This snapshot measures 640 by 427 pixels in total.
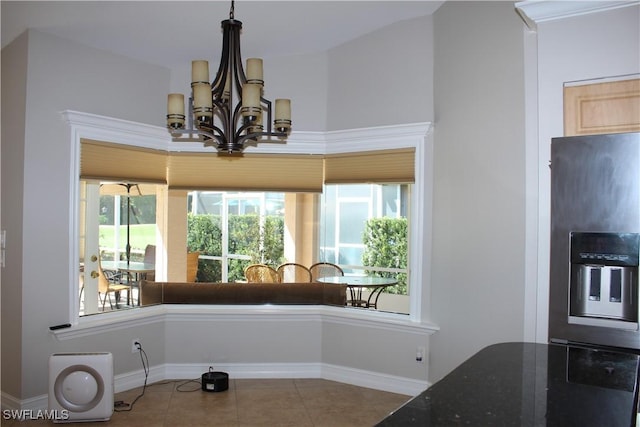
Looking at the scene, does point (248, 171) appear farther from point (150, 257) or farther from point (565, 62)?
point (565, 62)

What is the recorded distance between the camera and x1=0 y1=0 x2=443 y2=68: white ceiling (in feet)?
11.3

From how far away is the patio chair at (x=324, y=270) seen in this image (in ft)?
15.4

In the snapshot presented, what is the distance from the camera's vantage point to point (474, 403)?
4.40 feet

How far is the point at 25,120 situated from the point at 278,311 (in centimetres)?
246

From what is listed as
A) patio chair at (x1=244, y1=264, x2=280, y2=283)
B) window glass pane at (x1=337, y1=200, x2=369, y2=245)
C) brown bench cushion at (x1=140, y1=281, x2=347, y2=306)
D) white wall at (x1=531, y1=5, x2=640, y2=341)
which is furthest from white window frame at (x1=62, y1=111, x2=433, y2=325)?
white wall at (x1=531, y1=5, x2=640, y2=341)

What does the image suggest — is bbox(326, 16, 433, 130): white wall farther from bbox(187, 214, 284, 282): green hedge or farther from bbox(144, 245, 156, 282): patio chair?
bbox(144, 245, 156, 282): patio chair

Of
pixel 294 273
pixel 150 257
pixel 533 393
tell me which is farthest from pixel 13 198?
pixel 533 393

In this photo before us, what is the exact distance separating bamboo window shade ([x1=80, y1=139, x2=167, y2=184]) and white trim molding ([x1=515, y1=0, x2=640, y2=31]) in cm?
311

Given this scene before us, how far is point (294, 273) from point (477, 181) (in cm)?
186

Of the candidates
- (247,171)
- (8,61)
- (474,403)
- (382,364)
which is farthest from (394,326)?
(8,61)

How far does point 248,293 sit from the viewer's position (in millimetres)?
4676

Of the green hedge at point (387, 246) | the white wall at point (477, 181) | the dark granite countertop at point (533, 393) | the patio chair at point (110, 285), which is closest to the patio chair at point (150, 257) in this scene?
the patio chair at point (110, 285)

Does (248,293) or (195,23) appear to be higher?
(195,23)

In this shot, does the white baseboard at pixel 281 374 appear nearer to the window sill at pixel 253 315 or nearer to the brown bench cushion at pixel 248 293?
the window sill at pixel 253 315
